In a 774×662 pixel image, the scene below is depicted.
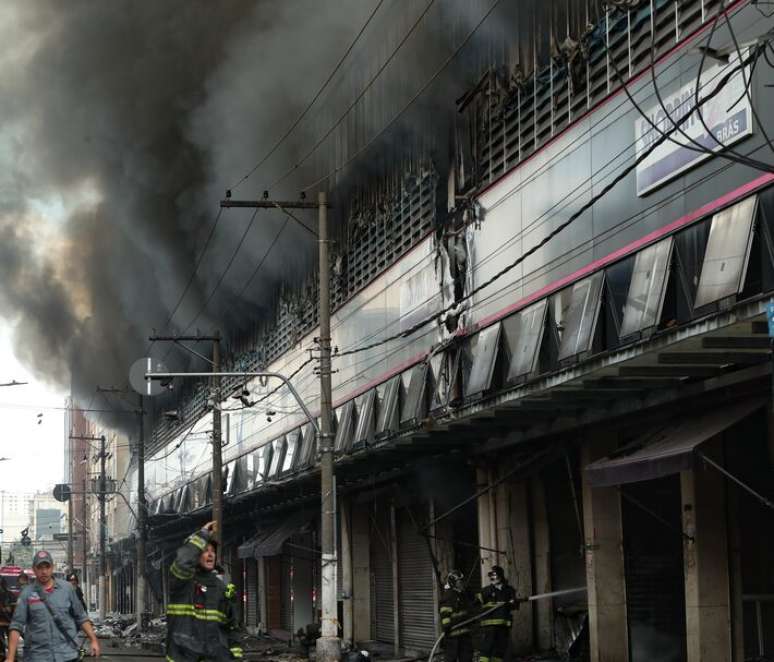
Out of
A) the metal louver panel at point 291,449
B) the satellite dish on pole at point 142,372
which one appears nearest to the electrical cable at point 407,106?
the metal louver panel at point 291,449

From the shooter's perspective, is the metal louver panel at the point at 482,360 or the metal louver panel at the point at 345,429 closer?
the metal louver panel at the point at 482,360

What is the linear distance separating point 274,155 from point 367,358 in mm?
6657

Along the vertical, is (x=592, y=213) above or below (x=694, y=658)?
above

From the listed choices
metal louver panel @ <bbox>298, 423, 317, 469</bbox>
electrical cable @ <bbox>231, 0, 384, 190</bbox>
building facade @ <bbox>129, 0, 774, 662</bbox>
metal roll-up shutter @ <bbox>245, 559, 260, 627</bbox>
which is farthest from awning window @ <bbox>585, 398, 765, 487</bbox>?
metal roll-up shutter @ <bbox>245, 559, 260, 627</bbox>

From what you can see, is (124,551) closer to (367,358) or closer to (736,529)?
(367,358)

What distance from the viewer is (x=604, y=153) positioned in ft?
65.3

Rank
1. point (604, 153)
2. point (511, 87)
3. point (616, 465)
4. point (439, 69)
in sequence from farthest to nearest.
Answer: point (439, 69), point (511, 87), point (604, 153), point (616, 465)

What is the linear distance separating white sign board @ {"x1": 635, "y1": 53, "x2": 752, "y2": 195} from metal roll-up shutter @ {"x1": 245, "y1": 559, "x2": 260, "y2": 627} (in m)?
33.1

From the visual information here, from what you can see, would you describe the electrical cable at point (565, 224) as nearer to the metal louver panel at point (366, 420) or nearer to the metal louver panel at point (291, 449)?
the metal louver panel at point (366, 420)

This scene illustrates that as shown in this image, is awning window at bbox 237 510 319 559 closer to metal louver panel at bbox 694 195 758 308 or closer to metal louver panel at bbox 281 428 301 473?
metal louver panel at bbox 281 428 301 473

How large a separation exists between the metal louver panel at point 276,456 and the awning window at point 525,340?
55.4 ft

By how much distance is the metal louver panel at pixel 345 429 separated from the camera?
31328mm

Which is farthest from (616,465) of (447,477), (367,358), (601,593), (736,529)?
(367,358)

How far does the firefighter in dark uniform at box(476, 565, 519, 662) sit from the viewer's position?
1930cm
